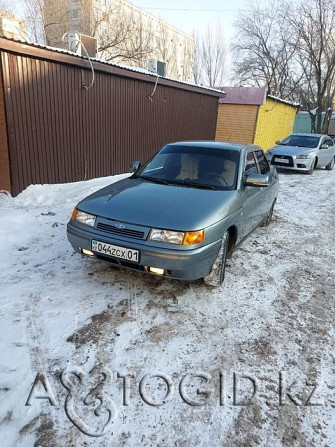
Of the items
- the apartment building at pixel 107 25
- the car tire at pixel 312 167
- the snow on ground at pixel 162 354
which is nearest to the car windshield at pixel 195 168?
the snow on ground at pixel 162 354

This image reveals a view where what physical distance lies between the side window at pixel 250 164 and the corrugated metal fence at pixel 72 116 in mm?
4688

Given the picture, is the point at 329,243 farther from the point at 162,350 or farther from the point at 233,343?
the point at 162,350

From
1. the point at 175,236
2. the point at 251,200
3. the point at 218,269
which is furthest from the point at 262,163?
the point at 175,236

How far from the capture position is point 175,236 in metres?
2.86

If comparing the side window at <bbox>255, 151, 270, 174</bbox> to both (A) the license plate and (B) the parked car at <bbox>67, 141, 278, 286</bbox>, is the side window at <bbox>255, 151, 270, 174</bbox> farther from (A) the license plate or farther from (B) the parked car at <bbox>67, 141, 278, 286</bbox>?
(A) the license plate

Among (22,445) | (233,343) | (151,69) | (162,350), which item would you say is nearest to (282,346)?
(233,343)

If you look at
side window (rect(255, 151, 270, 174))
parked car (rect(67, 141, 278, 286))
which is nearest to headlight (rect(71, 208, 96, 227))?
parked car (rect(67, 141, 278, 286))

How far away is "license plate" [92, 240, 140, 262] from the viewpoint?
9.45 feet

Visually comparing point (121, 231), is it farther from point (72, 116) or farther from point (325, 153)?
point (325, 153)

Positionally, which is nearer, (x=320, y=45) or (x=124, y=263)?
(x=124, y=263)

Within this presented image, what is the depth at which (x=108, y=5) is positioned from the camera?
25.2m

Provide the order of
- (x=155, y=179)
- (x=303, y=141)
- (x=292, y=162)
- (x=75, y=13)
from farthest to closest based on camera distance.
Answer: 1. (x=75, y=13)
2. (x=303, y=141)
3. (x=292, y=162)
4. (x=155, y=179)

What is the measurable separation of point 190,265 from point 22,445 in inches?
69.7

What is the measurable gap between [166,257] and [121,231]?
521mm
